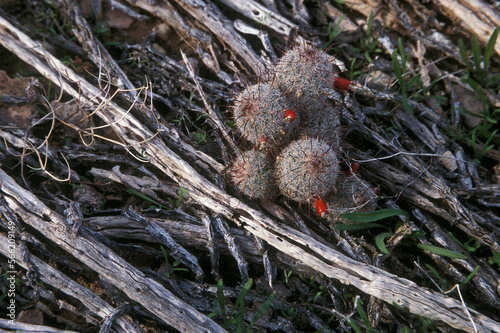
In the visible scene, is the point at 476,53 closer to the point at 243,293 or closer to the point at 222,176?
the point at 222,176

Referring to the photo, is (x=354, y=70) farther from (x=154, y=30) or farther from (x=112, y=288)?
(x=112, y=288)

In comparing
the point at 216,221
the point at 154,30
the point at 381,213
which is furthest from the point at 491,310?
the point at 154,30

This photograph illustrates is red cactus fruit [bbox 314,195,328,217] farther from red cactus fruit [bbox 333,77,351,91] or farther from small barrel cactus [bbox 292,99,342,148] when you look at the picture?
red cactus fruit [bbox 333,77,351,91]

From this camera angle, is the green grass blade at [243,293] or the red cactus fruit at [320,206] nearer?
the green grass blade at [243,293]

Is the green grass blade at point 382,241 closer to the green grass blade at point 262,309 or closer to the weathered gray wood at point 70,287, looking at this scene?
the green grass blade at point 262,309

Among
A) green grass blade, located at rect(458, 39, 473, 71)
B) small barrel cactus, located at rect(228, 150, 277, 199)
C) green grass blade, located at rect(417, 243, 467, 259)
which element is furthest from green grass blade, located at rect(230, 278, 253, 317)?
green grass blade, located at rect(458, 39, 473, 71)

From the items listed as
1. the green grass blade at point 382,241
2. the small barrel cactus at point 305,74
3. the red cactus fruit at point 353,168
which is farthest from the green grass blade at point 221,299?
the small barrel cactus at point 305,74

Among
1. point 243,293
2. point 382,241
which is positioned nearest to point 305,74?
point 382,241
